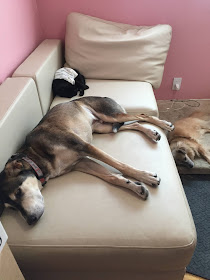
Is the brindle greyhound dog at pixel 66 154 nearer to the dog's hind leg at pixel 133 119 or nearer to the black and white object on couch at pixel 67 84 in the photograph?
the dog's hind leg at pixel 133 119

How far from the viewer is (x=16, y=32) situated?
6.95 ft

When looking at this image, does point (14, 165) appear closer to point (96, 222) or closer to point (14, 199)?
point (14, 199)

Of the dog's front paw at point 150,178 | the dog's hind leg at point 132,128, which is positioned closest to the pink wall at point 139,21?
the dog's hind leg at point 132,128

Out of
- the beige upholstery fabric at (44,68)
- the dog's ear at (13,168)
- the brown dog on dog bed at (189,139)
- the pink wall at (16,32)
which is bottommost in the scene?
the brown dog on dog bed at (189,139)

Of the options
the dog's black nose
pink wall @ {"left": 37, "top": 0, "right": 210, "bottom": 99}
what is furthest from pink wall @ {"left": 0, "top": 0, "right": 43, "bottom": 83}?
the dog's black nose

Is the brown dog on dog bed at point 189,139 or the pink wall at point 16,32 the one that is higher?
the pink wall at point 16,32

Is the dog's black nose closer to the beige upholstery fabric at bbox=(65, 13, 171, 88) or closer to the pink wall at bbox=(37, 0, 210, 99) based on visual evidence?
the beige upholstery fabric at bbox=(65, 13, 171, 88)

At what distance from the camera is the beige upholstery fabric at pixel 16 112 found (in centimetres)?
A: 140

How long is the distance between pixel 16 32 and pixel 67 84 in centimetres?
61

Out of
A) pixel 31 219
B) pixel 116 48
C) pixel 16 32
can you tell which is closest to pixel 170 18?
pixel 116 48

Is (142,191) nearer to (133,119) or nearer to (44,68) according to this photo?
(133,119)

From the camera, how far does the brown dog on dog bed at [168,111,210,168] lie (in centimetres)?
212

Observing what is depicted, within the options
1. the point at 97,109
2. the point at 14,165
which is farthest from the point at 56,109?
the point at 14,165

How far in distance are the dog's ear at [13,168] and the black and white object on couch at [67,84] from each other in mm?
1010
